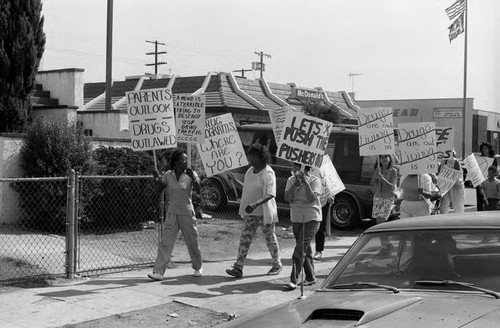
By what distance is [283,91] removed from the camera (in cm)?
3928

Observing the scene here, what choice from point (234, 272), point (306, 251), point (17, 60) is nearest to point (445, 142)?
point (306, 251)

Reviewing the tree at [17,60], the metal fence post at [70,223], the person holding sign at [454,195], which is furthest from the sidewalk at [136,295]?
the tree at [17,60]

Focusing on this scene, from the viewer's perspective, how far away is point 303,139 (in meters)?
9.39

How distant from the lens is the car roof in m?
4.23

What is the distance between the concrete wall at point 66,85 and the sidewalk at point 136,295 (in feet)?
25.3

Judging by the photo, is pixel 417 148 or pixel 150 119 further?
pixel 417 148

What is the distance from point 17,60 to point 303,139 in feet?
23.5

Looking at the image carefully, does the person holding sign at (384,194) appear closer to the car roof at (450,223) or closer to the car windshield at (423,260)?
the car roof at (450,223)

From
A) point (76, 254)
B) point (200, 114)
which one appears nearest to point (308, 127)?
point (200, 114)

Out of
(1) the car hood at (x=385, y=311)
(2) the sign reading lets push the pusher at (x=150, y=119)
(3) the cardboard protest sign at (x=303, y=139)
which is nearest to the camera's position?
(1) the car hood at (x=385, y=311)

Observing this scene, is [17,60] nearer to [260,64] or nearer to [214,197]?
[214,197]

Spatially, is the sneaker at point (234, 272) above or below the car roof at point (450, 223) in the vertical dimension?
below

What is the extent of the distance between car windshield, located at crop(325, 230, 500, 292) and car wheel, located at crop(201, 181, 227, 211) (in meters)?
12.2

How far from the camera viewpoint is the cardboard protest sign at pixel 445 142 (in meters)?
12.9
